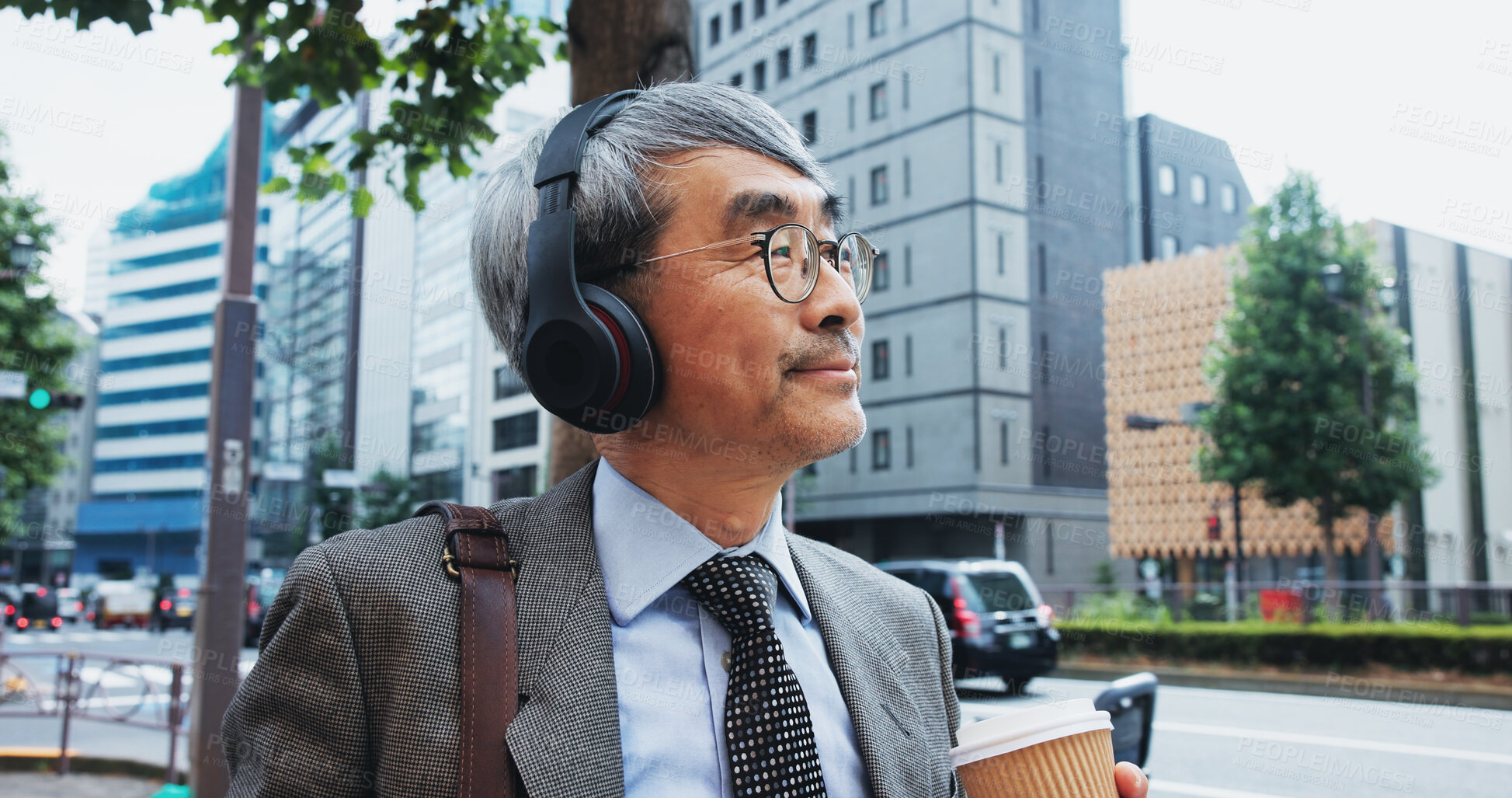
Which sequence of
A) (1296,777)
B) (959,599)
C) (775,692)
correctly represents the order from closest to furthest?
1. (775,692)
2. (1296,777)
3. (959,599)

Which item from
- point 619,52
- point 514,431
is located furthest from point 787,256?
point 514,431

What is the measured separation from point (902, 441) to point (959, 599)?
2001cm

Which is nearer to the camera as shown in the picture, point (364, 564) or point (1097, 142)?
point (364, 564)

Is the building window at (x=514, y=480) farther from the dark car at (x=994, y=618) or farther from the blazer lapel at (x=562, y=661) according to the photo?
the blazer lapel at (x=562, y=661)

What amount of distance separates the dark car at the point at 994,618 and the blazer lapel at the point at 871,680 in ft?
37.3

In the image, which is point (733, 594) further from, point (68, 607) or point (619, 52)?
point (68, 607)

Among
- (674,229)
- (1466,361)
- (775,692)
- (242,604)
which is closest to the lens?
(775,692)

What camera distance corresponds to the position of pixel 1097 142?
35250 mm

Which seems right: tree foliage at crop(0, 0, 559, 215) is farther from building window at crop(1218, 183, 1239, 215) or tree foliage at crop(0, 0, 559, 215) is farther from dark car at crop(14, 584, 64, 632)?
building window at crop(1218, 183, 1239, 215)

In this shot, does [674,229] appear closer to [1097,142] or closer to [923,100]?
[923,100]

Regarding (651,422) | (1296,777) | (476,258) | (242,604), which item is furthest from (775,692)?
(1296,777)

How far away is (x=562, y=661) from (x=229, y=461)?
4947 mm

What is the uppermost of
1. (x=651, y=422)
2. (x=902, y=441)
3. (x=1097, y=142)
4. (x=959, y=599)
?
(x=1097, y=142)

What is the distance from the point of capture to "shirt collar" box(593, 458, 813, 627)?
138cm
